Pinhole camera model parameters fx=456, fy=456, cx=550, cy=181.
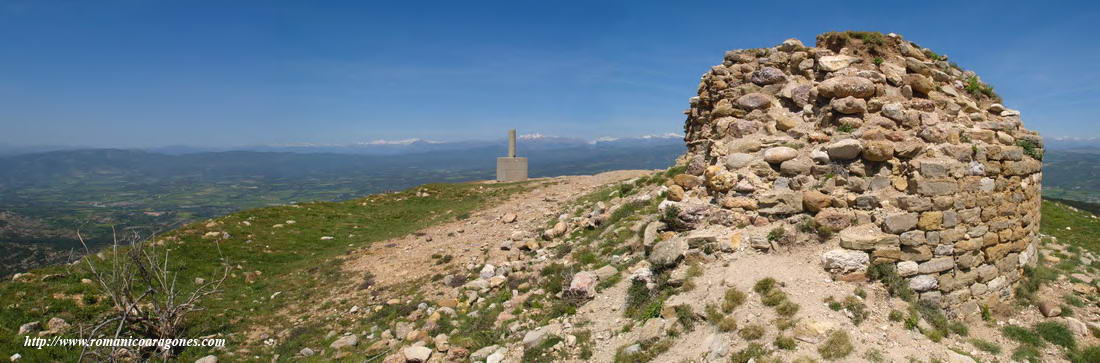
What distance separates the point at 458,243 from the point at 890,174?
14.5 meters

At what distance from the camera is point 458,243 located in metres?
18.6

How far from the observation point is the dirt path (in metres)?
16.0

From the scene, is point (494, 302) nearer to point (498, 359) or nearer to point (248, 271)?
point (498, 359)

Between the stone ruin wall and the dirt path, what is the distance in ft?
27.7

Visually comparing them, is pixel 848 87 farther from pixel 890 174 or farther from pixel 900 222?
pixel 900 222

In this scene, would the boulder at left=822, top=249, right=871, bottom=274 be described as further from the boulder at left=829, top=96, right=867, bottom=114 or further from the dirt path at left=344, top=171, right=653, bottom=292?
the dirt path at left=344, top=171, right=653, bottom=292

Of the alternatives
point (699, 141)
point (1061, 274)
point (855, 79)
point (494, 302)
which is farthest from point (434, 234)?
point (1061, 274)

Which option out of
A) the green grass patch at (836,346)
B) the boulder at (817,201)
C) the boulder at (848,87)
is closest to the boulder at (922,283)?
the boulder at (817,201)

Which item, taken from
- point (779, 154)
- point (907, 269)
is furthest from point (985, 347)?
point (779, 154)

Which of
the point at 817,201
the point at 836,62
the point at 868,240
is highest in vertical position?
the point at 836,62

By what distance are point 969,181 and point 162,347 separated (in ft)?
55.2

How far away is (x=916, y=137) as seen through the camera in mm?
8906

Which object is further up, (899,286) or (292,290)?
(899,286)

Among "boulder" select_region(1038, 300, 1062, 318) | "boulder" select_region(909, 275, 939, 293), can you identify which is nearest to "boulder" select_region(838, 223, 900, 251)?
"boulder" select_region(909, 275, 939, 293)
